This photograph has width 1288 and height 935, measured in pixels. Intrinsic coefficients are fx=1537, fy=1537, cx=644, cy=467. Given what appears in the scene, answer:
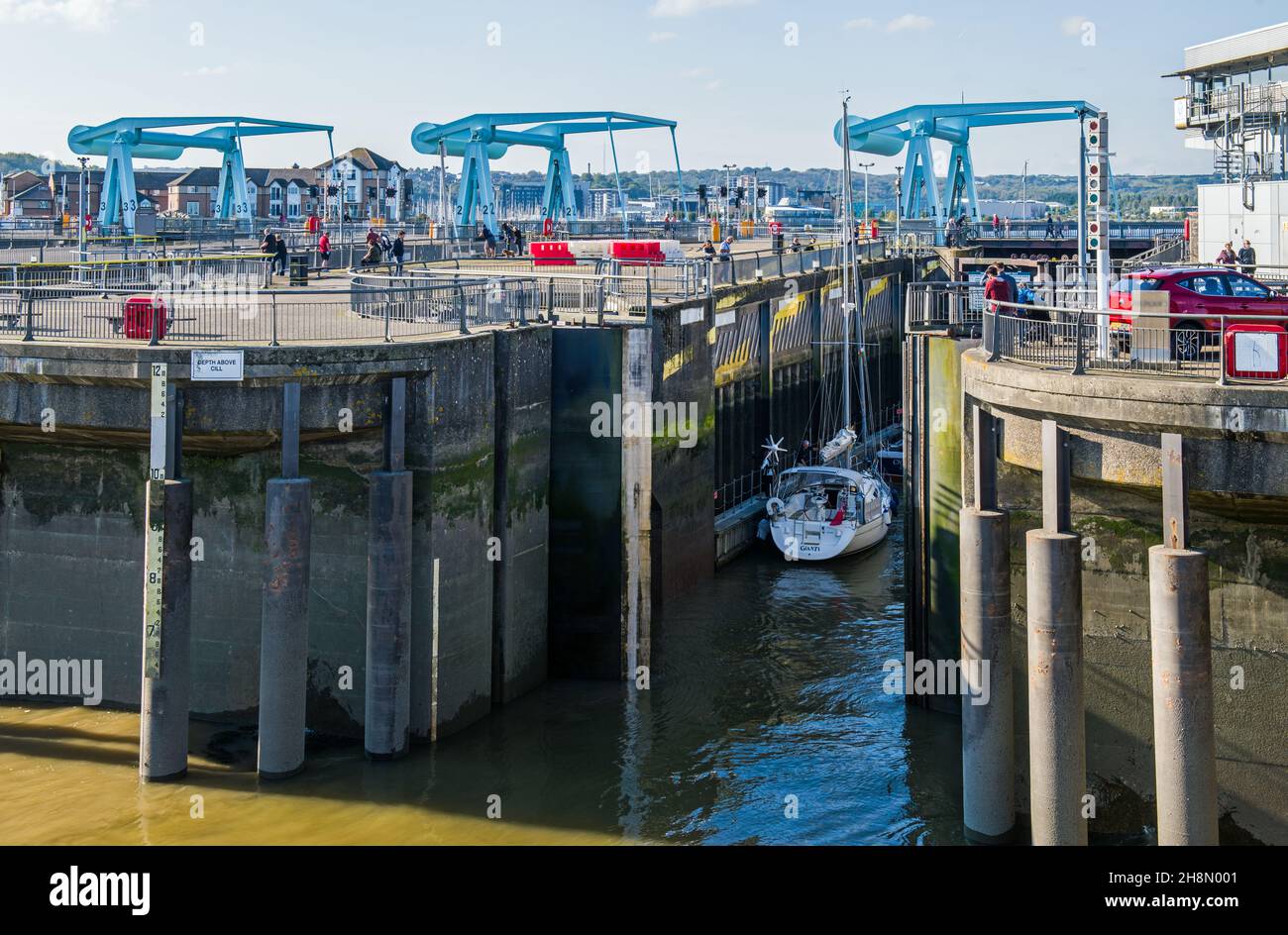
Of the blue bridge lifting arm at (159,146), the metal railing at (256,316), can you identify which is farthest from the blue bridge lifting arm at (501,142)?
the metal railing at (256,316)

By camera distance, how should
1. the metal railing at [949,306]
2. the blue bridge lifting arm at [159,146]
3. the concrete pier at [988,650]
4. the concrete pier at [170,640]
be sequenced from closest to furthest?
the concrete pier at [988,650], the concrete pier at [170,640], the metal railing at [949,306], the blue bridge lifting arm at [159,146]

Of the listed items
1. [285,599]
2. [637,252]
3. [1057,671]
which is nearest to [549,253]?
[637,252]

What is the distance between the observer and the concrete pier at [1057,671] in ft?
54.3

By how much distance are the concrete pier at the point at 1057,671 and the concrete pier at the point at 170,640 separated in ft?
36.3

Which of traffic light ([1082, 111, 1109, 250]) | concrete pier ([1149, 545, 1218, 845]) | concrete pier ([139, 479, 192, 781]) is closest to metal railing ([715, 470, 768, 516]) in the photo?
traffic light ([1082, 111, 1109, 250])

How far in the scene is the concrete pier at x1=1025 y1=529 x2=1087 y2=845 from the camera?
16.5 metres

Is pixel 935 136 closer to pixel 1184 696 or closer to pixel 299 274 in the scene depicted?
pixel 299 274

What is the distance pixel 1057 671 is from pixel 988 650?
1.76 m

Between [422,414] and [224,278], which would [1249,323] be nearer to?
[422,414]

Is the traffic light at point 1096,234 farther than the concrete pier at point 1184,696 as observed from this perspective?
Yes

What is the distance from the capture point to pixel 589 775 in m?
22.3

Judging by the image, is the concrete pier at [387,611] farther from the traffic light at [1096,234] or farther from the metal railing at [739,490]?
the metal railing at [739,490]

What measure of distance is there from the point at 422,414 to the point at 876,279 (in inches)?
1421

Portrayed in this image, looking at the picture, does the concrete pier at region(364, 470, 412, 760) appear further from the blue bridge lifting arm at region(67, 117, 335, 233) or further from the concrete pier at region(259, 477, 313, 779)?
the blue bridge lifting arm at region(67, 117, 335, 233)
